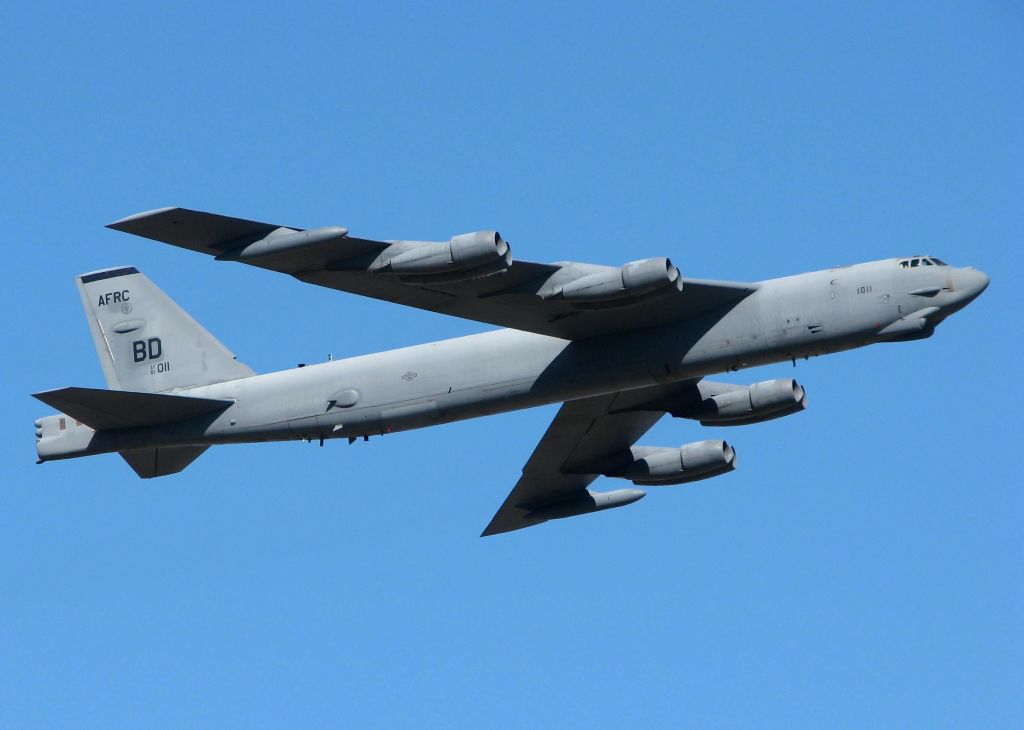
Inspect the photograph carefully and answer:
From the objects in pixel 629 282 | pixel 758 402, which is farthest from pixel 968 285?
pixel 629 282

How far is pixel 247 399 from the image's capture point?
32.6 m

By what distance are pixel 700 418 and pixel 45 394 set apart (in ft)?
45.6

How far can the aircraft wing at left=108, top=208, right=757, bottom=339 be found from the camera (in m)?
27.6

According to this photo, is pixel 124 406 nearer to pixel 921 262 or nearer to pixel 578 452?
pixel 578 452

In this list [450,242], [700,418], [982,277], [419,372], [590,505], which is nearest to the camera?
[450,242]

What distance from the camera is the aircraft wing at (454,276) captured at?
2758cm

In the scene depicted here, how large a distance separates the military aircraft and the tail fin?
39 millimetres

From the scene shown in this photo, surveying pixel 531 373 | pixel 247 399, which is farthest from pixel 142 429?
pixel 531 373

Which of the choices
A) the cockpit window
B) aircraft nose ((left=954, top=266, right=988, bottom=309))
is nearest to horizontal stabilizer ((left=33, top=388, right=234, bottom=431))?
the cockpit window

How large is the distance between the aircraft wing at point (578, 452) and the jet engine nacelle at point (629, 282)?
549 cm

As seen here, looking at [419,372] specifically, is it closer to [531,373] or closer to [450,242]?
[531,373]

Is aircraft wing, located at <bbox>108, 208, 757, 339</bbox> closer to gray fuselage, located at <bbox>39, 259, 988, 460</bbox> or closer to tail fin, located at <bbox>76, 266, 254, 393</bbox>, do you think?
gray fuselage, located at <bbox>39, 259, 988, 460</bbox>

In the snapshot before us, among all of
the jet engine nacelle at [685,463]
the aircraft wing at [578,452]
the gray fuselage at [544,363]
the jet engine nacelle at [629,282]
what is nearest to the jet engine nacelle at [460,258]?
the jet engine nacelle at [629,282]

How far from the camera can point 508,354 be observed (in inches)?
1227
